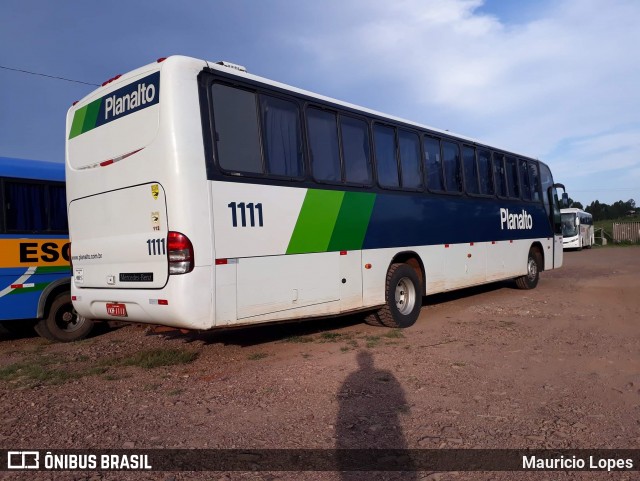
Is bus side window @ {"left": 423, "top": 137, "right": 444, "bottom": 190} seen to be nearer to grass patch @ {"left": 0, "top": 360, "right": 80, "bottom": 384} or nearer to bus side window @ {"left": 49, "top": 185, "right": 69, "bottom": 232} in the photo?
bus side window @ {"left": 49, "top": 185, "right": 69, "bottom": 232}

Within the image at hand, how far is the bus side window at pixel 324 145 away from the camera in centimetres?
683

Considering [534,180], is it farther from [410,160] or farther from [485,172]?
[410,160]

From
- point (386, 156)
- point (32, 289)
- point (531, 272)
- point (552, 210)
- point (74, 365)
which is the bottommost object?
point (74, 365)

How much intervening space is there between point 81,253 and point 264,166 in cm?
256

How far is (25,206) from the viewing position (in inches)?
312

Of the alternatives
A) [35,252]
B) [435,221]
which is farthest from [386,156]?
[35,252]

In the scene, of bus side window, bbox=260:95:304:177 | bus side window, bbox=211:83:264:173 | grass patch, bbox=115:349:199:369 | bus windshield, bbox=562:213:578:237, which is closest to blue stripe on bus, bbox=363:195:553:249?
bus side window, bbox=260:95:304:177

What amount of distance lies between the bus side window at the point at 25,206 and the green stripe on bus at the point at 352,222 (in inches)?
181

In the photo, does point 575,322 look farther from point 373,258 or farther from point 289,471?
point 289,471

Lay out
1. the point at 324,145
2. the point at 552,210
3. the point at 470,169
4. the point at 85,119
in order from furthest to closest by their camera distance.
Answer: the point at 552,210 < the point at 470,169 < the point at 324,145 < the point at 85,119

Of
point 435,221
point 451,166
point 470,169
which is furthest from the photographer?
point 470,169

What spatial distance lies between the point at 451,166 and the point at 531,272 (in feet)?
16.1

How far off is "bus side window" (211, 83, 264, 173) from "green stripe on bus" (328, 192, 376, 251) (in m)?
1.51

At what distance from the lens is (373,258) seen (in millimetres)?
7691
